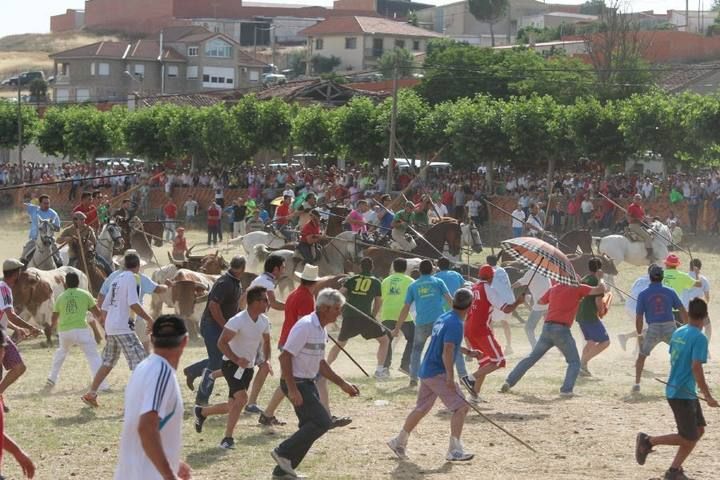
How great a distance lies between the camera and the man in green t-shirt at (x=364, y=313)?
16.2m

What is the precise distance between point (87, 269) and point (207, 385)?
32.9 feet

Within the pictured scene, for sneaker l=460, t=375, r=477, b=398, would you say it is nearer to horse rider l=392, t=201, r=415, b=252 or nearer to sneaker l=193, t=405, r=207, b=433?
sneaker l=193, t=405, r=207, b=433

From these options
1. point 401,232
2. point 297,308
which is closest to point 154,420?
point 297,308

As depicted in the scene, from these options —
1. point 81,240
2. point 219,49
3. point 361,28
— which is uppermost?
point 361,28

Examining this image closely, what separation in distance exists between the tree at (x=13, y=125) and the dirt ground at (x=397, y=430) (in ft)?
156

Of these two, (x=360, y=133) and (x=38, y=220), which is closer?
(x=38, y=220)

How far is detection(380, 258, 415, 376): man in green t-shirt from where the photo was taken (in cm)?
1631

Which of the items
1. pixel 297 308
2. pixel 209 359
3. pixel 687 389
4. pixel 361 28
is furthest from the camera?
pixel 361 28

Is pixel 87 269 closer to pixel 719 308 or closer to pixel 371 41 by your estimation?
pixel 719 308

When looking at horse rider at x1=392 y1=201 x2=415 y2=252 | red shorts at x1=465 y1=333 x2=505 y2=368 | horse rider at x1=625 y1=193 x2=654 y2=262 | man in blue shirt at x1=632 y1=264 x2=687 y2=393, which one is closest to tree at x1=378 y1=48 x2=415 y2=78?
horse rider at x1=625 y1=193 x2=654 y2=262

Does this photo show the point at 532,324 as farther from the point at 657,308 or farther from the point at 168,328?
the point at 168,328

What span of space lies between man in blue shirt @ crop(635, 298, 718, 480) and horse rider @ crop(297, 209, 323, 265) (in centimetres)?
1445

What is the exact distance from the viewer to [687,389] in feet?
34.6

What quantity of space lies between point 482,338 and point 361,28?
97957mm
